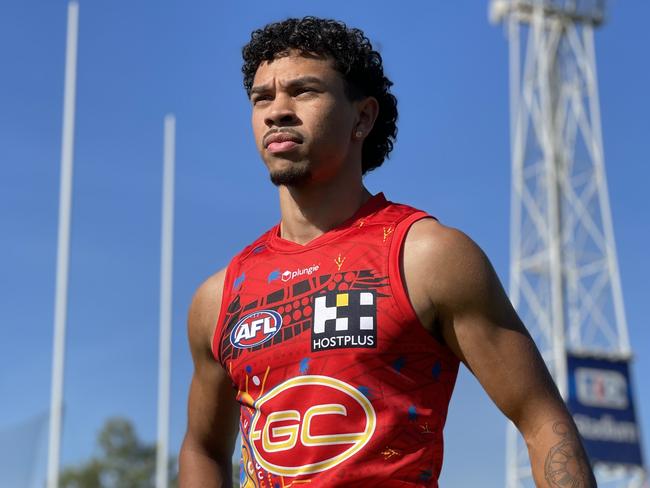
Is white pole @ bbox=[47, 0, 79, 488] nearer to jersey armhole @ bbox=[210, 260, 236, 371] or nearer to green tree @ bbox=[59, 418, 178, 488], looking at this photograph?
jersey armhole @ bbox=[210, 260, 236, 371]

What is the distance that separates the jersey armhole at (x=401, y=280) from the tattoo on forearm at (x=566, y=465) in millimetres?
370

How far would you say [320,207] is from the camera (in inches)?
136

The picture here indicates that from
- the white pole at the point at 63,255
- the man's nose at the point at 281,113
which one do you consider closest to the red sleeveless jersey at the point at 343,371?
the man's nose at the point at 281,113

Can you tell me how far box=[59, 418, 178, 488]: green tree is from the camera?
40469mm

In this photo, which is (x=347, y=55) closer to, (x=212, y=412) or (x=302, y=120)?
(x=302, y=120)

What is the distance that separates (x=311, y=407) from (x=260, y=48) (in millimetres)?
1121

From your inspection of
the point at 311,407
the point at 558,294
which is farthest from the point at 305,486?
the point at 558,294

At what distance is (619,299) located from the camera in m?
29.6

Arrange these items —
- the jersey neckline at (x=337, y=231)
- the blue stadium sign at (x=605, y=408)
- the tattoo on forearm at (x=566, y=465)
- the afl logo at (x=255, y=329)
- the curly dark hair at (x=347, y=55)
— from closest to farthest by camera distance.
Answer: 1. the tattoo on forearm at (x=566, y=465)
2. the afl logo at (x=255, y=329)
3. the jersey neckline at (x=337, y=231)
4. the curly dark hair at (x=347, y=55)
5. the blue stadium sign at (x=605, y=408)

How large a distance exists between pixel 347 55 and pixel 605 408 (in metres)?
26.7

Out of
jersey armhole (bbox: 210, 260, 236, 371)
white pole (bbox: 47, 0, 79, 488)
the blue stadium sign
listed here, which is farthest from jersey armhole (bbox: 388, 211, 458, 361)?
the blue stadium sign

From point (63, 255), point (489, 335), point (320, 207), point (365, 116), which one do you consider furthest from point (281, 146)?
point (63, 255)

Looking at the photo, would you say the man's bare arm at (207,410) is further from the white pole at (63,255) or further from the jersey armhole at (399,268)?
the white pole at (63,255)

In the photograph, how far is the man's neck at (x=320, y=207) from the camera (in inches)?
136
